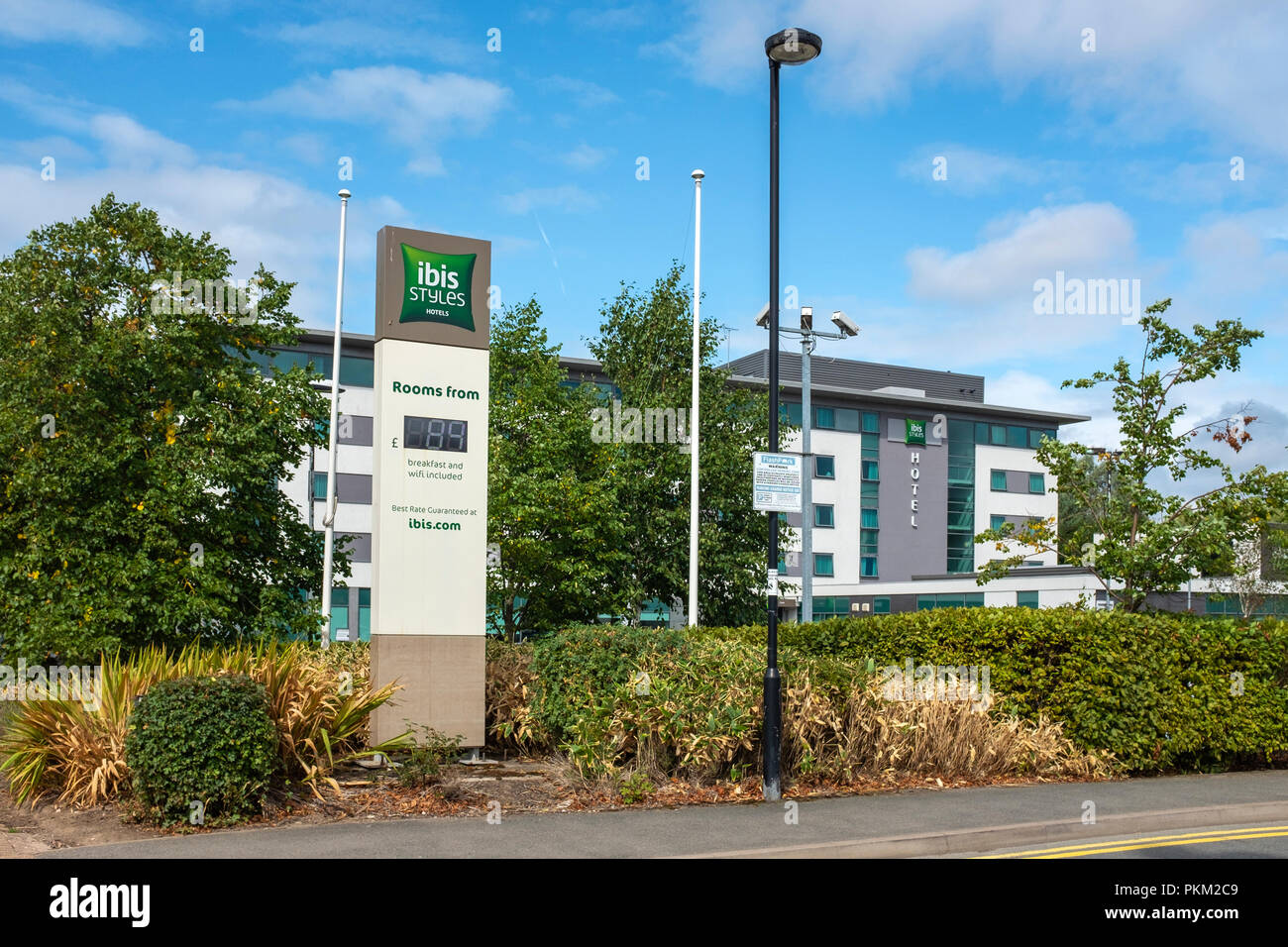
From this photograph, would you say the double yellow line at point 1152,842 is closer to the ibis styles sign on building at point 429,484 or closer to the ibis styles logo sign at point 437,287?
the ibis styles sign on building at point 429,484

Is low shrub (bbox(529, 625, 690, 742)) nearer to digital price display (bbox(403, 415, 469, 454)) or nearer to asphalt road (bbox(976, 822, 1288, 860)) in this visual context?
digital price display (bbox(403, 415, 469, 454))

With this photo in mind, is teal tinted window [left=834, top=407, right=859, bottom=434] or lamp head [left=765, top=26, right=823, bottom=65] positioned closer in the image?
lamp head [left=765, top=26, right=823, bottom=65]

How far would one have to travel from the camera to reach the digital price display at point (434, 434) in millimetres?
13320

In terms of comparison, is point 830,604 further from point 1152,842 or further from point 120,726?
point 120,726

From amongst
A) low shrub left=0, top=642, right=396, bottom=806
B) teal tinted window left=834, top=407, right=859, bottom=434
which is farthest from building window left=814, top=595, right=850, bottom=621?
low shrub left=0, top=642, right=396, bottom=806

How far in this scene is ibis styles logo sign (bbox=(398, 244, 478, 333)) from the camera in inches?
533

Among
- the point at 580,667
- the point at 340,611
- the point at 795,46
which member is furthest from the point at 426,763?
the point at 340,611

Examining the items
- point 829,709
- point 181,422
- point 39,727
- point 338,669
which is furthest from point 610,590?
point 39,727

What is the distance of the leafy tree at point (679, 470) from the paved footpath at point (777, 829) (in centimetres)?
1658

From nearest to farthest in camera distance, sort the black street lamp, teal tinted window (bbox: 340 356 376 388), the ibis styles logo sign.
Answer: the black street lamp → the ibis styles logo sign → teal tinted window (bbox: 340 356 376 388)

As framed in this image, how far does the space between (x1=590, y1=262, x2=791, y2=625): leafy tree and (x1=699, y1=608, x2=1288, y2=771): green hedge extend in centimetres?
1373

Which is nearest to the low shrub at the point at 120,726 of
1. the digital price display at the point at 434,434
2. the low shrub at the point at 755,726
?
the low shrub at the point at 755,726

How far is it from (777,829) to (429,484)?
6024 mm
